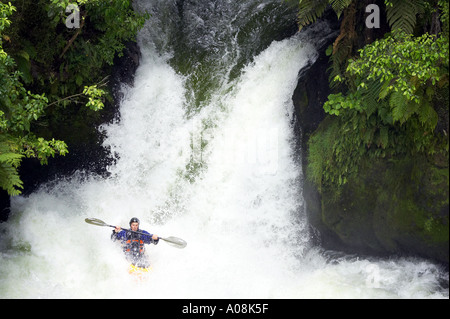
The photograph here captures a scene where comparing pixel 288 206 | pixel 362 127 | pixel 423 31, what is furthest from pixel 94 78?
pixel 423 31

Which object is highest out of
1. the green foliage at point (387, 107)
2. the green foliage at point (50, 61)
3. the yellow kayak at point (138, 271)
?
the green foliage at point (50, 61)

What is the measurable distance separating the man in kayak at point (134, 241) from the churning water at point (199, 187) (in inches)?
9.1

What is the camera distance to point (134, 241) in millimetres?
8367

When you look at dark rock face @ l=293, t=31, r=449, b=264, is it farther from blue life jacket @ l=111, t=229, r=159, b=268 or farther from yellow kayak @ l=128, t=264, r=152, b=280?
yellow kayak @ l=128, t=264, r=152, b=280

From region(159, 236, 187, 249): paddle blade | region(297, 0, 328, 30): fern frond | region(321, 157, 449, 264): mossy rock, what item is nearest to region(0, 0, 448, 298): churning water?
region(321, 157, 449, 264): mossy rock

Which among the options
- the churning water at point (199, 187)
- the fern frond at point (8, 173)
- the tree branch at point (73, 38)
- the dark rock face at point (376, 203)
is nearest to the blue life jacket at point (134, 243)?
the churning water at point (199, 187)

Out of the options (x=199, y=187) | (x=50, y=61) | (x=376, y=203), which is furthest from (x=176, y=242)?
(x=50, y=61)

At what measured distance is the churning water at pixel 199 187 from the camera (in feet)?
26.6

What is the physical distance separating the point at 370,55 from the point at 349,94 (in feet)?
3.96

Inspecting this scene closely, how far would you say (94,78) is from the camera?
9664 mm

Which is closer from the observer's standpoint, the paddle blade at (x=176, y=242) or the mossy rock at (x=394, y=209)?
the mossy rock at (x=394, y=209)

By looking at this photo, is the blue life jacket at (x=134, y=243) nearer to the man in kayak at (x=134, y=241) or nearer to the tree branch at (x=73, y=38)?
the man in kayak at (x=134, y=241)

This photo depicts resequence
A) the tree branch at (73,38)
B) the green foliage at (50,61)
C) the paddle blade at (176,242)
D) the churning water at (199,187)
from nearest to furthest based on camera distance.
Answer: the green foliage at (50,61)
the churning water at (199,187)
the paddle blade at (176,242)
the tree branch at (73,38)
